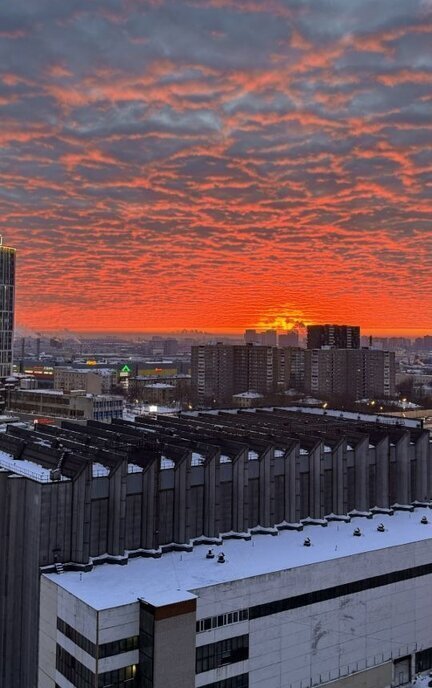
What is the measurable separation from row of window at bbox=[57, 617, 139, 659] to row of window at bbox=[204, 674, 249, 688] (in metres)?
7.76

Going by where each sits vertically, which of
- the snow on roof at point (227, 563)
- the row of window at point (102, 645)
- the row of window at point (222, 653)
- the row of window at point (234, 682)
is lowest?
the row of window at point (234, 682)

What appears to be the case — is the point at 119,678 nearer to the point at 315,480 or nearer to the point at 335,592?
the point at 335,592

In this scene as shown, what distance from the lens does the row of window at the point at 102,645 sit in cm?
4350

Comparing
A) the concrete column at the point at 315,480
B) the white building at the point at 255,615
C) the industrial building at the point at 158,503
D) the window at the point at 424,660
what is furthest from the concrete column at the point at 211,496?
the window at the point at 424,660

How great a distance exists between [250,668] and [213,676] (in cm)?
344

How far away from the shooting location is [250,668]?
49562 millimetres

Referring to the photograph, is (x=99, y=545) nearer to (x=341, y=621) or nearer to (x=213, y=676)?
(x=213, y=676)

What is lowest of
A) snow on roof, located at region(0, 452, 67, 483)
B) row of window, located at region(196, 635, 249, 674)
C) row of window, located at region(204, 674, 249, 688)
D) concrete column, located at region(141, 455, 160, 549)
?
row of window, located at region(204, 674, 249, 688)

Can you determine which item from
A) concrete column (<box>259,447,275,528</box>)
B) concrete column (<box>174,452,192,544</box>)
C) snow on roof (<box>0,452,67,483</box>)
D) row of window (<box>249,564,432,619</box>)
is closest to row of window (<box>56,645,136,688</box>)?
row of window (<box>249,564,432,619</box>)

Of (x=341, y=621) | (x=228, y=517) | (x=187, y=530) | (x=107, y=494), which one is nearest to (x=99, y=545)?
(x=107, y=494)

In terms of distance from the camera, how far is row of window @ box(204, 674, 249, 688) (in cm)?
4812

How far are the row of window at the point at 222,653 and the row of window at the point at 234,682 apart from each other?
1245 mm

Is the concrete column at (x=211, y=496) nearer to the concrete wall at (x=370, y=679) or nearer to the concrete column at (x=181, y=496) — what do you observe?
the concrete column at (x=181, y=496)

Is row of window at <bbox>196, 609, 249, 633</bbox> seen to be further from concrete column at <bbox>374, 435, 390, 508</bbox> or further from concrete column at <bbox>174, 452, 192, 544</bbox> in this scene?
concrete column at <bbox>374, 435, 390, 508</bbox>
